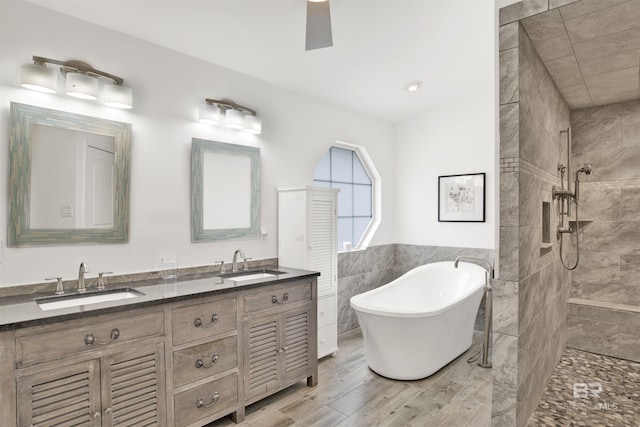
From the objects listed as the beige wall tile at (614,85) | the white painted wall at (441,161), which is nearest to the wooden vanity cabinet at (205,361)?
the white painted wall at (441,161)

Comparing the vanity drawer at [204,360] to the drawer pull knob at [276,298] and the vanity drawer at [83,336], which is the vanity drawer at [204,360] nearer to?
the vanity drawer at [83,336]

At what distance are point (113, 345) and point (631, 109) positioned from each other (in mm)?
4499

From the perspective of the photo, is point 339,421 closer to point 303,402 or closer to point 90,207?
point 303,402

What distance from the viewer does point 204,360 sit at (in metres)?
2.27

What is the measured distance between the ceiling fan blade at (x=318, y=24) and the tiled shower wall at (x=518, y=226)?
36.8 inches

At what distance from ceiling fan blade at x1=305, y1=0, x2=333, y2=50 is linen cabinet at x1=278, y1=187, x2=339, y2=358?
4.45 feet

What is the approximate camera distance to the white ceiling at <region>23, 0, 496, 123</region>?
2342mm

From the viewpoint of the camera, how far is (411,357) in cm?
297

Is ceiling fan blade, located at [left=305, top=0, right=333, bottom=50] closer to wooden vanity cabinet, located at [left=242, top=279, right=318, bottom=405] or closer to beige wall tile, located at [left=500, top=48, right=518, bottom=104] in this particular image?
beige wall tile, located at [left=500, top=48, right=518, bottom=104]

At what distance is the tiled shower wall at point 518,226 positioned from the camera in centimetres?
192

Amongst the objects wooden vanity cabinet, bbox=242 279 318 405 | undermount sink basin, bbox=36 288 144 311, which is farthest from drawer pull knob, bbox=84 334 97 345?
wooden vanity cabinet, bbox=242 279 318 405

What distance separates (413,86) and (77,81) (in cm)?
303

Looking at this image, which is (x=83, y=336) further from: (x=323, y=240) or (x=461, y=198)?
(x=461, y=198)

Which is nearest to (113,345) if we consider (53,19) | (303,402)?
(303,402)
